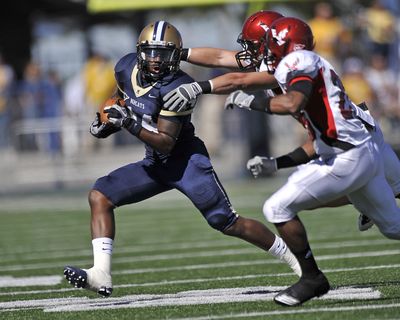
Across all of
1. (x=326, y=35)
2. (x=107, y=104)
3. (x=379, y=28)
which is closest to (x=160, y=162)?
(x=107, y=104)

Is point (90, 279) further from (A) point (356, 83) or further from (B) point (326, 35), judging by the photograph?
(A) point (356, 83)

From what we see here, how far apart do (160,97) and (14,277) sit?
2.24m

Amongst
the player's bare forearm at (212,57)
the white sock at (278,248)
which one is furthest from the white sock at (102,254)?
the player's bare forearm at (212,57)

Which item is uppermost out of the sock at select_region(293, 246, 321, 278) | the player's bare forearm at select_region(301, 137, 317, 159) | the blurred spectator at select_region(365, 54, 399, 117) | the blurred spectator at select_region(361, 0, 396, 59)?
the player's bare forearm at select_region(301, 137, 317, 159)

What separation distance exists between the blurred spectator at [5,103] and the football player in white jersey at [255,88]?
9.52 metres

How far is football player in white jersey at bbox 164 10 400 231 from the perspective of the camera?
5.66m

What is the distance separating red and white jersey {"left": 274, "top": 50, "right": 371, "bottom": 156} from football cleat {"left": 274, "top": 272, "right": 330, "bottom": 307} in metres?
0.66

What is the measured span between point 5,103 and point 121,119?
10755 millimetres

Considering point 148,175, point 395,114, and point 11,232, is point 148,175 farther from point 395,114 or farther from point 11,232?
point 395,114

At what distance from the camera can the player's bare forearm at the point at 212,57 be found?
6.97 metres

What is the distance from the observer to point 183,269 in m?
7.74

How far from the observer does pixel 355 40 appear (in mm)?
17500

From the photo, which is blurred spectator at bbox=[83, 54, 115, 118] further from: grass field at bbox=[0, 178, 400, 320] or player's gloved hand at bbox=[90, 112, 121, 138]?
player's gloved hand at bbox=[90, 112, 121, 138]

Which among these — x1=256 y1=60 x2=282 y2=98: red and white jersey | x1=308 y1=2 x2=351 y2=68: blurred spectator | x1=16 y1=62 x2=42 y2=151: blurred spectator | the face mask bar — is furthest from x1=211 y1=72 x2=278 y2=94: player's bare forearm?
x1=16 y1=62 x2=42 y2=151: blurred spectator
